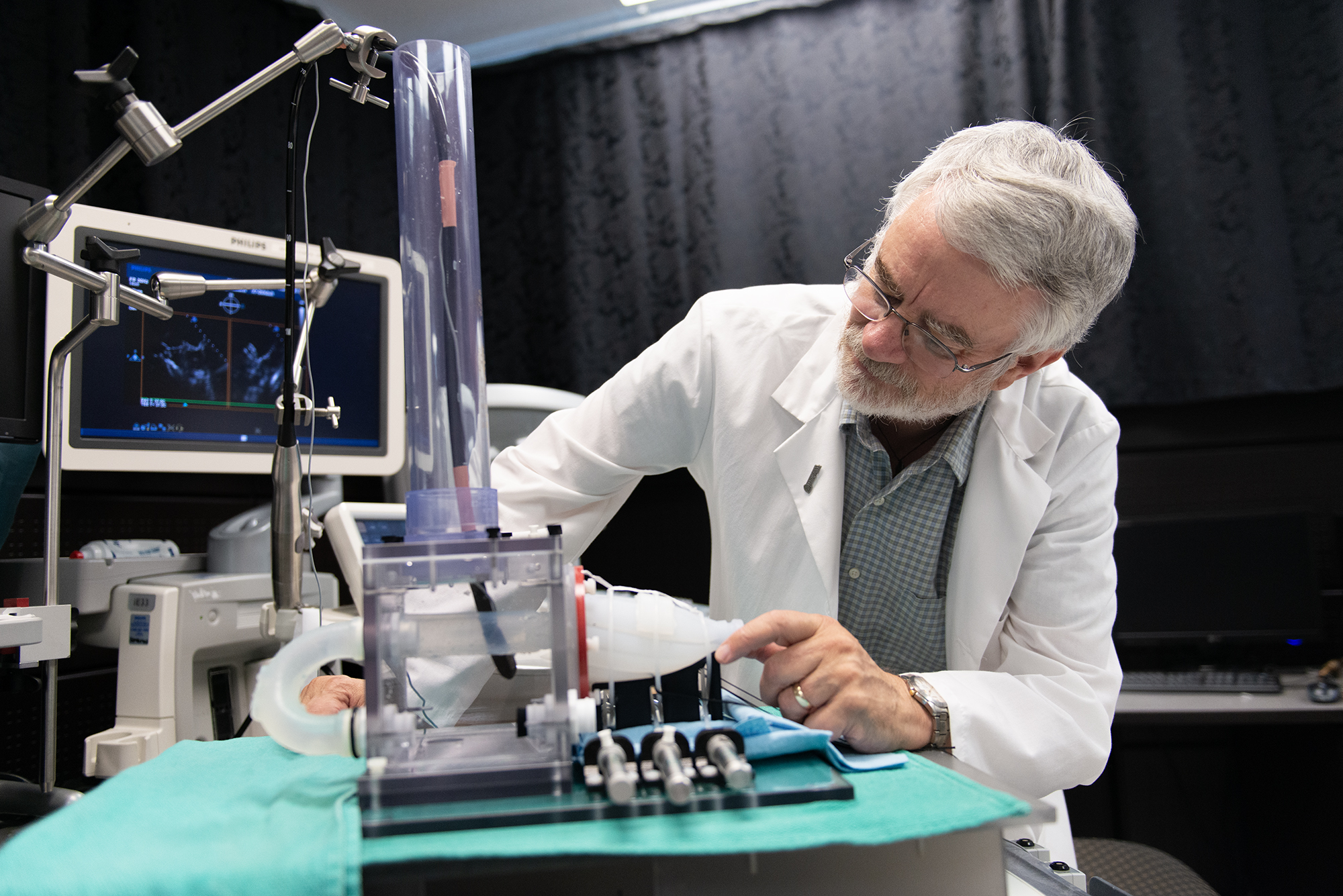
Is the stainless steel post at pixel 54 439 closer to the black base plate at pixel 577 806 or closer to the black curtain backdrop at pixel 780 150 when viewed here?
the black base plate at pixel 577 806

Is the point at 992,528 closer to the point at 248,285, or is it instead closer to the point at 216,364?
the point at 248,285

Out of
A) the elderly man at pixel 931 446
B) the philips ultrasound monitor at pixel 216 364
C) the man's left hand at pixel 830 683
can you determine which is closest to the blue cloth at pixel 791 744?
the man's left hand at pixel 830 683

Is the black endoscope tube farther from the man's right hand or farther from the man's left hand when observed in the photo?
the man's left hand

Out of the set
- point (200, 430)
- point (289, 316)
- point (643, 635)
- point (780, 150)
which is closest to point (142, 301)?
point (289, 316)

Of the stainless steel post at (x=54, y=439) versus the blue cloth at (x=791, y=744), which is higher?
the stainless steel post at (x=54, y=439)

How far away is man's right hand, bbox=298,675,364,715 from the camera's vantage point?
2.64ft

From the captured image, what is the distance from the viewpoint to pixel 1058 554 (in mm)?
1160

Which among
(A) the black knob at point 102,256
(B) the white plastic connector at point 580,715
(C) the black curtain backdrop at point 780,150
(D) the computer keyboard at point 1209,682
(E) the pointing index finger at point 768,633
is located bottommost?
(D) the computer keyboard at point 1209,682

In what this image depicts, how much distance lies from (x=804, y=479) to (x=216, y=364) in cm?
120

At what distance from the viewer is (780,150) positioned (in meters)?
2.97

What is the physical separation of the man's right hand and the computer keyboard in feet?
6.83

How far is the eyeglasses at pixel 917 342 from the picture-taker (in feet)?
3.68

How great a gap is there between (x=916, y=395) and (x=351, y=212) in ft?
7.90

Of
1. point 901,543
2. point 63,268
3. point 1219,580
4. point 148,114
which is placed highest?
point 148,114
